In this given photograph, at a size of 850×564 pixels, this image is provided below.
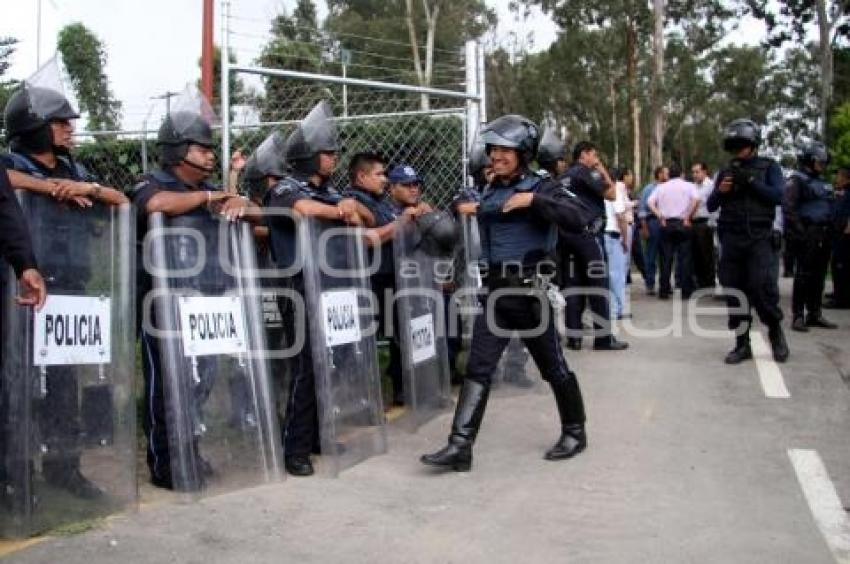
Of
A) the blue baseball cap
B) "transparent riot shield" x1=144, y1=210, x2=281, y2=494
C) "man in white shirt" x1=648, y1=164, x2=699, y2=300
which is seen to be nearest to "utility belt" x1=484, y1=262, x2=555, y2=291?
"transparent riot shield" x1=144, y1=210, x2=281, y2=494

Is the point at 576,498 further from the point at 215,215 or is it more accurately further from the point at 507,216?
the point at 215,215

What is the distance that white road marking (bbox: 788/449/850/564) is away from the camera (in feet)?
13.7

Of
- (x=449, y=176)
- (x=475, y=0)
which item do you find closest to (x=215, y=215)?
(x=449, y=176)

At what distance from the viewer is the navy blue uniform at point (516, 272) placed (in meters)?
5.40

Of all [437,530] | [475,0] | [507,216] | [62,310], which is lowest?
[437,530]

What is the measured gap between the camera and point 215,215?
193 inches

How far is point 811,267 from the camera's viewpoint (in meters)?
10.2

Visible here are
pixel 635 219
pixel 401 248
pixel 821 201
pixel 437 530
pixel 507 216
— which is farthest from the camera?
pixel 635 219

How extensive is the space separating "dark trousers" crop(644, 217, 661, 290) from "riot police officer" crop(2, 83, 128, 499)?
977cm

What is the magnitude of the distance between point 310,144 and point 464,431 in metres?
1.77

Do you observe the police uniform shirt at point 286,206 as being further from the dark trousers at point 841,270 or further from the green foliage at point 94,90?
the dark trousers at point 841,270

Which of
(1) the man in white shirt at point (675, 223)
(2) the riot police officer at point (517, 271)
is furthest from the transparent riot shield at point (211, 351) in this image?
(1) the man in white shirt at point (675, 223)

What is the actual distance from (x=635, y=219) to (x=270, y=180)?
30.2ft

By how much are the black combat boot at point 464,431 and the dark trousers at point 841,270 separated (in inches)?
303
